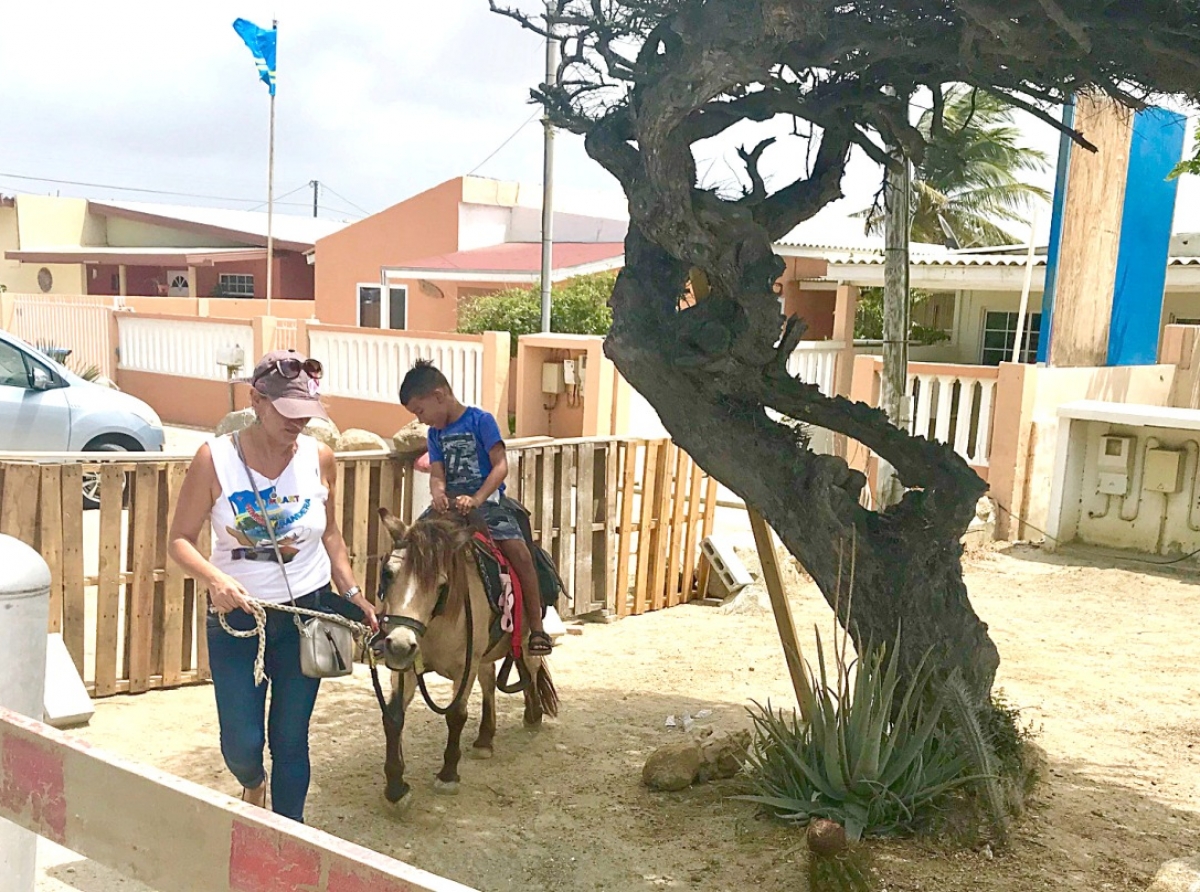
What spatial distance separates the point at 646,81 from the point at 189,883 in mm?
3350

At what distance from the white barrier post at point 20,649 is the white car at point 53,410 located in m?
7.15

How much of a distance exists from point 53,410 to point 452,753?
7.19 m

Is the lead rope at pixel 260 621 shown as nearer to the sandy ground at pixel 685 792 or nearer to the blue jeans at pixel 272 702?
the blue jeans at pixel 272 702

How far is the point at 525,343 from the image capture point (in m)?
14.8

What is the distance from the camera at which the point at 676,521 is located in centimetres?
912

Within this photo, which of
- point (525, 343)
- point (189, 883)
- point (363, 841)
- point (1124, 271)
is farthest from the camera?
point (525, 343)

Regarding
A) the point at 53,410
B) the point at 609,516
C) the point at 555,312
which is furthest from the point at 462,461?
the point at 555,312

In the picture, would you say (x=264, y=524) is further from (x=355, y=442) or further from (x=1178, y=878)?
(x=355, y=442)

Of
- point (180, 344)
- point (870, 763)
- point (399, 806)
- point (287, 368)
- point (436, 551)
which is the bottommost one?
point (399, 806)

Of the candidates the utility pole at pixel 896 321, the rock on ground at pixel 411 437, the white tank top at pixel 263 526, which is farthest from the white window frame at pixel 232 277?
the white tank top at pixel 263 526

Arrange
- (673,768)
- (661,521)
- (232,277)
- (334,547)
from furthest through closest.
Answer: (232,277), (661,521), (673,768), (334,547)

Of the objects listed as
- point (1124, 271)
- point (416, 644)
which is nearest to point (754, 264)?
point (416, 644)

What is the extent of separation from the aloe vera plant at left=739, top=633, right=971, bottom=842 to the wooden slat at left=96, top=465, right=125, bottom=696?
3.58 meters

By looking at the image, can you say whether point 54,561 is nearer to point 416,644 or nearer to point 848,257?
point 416,644
